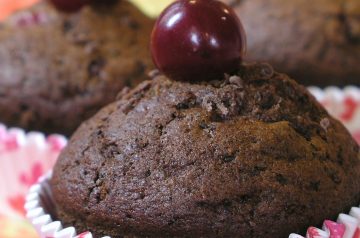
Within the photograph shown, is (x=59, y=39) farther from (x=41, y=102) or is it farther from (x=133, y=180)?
(x=133, y=180)

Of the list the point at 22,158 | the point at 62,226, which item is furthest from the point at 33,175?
the point at 62,226

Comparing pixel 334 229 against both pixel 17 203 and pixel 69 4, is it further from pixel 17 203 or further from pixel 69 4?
pixel 69 4

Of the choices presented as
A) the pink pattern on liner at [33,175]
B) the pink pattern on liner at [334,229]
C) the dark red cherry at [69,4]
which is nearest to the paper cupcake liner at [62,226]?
the pink pattern on liner at [334,229]

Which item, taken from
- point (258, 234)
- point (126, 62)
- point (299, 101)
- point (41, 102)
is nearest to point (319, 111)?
point (299, 101)

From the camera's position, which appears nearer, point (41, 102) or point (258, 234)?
point (258, 234)

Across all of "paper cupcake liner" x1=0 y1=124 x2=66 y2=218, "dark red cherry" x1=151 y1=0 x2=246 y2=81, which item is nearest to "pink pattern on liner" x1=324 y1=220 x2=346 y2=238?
"dark red cherry" x1=151 y1=0 x2=246 y2=81

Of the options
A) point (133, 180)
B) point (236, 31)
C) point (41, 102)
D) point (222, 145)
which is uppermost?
point (236, 31)
